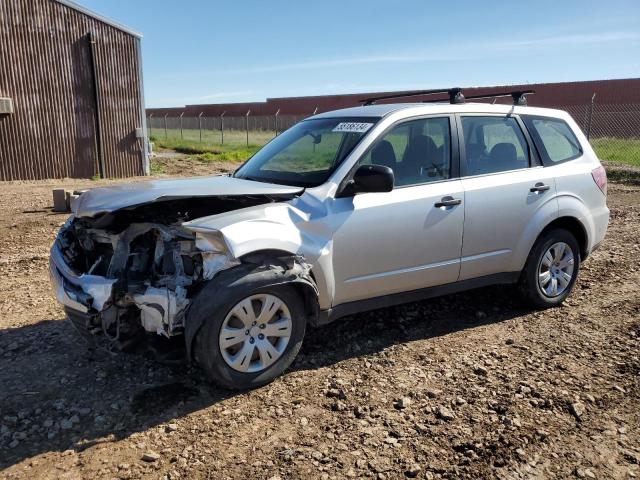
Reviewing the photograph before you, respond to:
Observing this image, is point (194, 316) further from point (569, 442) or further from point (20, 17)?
point (20, 17)

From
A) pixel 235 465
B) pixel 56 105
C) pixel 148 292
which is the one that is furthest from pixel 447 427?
pixel 56 105

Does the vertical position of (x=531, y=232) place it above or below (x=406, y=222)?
below

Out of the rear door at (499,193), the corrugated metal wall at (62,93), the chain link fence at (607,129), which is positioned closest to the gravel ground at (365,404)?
the rear door at (499,193)

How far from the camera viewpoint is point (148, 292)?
11.5 feet

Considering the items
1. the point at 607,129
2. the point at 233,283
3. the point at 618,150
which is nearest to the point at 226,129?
the point at 607,129

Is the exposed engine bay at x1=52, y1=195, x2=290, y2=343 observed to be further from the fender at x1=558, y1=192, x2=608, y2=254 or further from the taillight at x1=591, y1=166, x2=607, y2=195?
the taillight at x1=591, y1=166, x2=607, y2=195

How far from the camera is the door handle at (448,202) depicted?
442 centimetres

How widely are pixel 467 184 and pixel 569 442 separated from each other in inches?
85.0

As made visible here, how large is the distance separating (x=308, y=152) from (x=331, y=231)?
1021 millimetres

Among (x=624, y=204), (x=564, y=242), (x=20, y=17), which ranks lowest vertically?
(x=624, y=204)

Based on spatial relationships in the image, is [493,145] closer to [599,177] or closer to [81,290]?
[599,177]

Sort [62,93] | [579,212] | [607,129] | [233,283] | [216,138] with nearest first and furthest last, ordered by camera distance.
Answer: [233,283] < [579,212] < [62,93] < [607,129] < [216,138]

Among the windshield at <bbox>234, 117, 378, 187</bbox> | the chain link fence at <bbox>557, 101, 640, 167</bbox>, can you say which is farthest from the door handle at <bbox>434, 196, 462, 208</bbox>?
the chain link fence at <bbox>557, 101, 640, 167</bbox>

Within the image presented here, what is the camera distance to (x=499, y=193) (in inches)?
187
